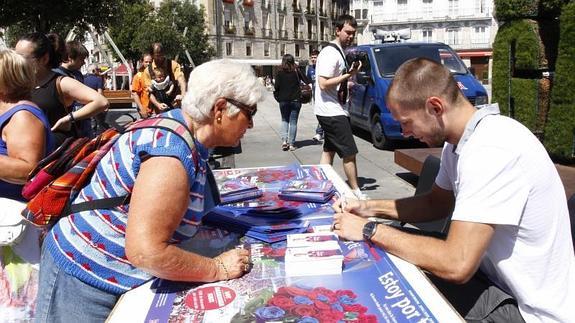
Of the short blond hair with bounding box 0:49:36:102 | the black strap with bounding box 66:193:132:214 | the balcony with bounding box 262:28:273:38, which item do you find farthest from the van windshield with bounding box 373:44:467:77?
the balcony with bounding box 262:28:273:38

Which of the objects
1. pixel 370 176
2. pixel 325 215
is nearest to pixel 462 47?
pixel 370 176

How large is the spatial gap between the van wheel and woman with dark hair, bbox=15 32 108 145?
655cm

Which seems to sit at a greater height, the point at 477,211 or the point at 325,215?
the point at 477,211

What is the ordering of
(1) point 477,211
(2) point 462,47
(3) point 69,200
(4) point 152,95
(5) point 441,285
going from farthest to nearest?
(2) point 462,47
(4) point 152,95
(5) point 441,285
(3) point 69,200
(1) point 477,211

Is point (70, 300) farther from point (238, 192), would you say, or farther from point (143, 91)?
point (143, 91)

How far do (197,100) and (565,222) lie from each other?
4.58ft

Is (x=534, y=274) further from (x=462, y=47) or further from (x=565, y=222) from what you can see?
(x=462, y=47)

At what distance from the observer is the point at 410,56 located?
34.0ft

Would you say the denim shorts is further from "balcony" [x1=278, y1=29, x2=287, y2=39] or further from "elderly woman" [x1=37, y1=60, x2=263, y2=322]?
"balcony" [x1=278, y1=29, x2=287, y2=39]

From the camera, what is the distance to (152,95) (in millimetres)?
7066

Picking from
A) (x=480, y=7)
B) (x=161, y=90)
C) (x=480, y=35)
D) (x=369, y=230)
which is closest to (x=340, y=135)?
(x=161, y=90)

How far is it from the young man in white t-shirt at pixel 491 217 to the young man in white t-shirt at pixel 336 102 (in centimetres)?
370

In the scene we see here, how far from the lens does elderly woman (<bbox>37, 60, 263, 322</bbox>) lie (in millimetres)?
1751

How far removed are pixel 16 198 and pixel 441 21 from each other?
62.1 meters
